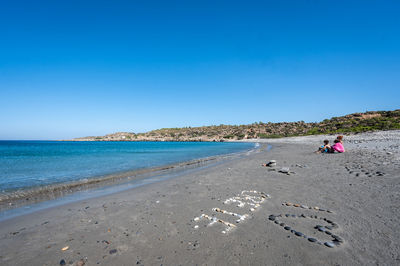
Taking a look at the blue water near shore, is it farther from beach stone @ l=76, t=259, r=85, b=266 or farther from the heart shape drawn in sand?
the heart shape drawn in sand

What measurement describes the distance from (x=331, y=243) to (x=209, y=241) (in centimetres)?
224

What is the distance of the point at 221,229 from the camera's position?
14.1ft

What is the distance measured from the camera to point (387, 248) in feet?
10.7

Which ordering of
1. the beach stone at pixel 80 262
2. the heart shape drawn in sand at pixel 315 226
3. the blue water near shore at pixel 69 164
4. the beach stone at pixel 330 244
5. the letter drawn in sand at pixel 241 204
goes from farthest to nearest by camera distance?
the blue water near shore at pixel 69 164, the letter drawn in sand at pixel 241 204, the heart shape drawn in sand at pixel 315 226, the beach stone at pixel 330 244, the beach stone at pixel 80 262

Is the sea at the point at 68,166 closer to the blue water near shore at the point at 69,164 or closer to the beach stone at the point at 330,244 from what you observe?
the blue water near shore at the point at 69,164

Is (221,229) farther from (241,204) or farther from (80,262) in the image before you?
(80,262)

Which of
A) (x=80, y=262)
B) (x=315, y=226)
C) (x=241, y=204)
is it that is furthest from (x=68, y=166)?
(x=315, y=226)

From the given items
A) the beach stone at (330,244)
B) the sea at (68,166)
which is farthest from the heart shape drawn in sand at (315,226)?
the sea at (68,166)

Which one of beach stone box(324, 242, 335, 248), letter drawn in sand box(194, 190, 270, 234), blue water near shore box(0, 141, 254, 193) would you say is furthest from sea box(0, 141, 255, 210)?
beach stone box(324, 242, 335, 248)

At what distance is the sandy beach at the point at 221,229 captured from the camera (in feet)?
10.8

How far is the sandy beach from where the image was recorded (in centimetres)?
330

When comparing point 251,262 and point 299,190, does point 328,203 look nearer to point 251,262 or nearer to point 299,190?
point 299,190

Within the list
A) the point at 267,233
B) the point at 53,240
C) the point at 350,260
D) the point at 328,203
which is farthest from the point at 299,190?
the point at 53,240

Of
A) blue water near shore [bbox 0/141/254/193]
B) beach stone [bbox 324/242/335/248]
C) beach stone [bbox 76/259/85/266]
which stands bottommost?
blue water near shore [bbox 0/141/254/193]
